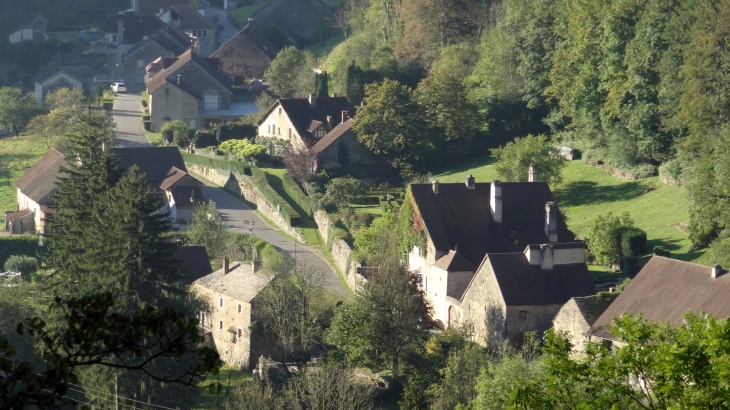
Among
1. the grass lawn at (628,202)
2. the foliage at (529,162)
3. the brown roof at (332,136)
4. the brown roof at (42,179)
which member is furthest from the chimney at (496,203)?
the brown roof at (42,179)

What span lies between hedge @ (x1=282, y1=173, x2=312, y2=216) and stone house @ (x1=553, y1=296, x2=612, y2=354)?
821 inches

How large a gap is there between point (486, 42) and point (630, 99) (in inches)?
660

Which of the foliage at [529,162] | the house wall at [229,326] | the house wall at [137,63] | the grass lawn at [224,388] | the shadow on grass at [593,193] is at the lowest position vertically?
the grass lawn at [224,388]

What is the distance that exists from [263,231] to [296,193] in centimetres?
410

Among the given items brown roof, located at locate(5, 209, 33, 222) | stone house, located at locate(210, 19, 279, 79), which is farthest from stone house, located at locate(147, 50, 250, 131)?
brown roof, located at locate(5, 209, 33, 222)

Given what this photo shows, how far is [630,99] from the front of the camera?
5719 cm

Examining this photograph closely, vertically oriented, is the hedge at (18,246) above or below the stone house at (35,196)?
below

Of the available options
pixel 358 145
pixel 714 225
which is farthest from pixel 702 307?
pixel 358 145

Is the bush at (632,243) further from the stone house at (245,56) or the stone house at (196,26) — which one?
the stone house at (196,26)

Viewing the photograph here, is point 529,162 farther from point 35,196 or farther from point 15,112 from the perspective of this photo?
point 15,112

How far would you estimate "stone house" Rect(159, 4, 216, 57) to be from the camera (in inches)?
4072

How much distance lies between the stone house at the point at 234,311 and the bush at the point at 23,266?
34.3 ft

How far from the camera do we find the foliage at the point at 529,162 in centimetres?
5559

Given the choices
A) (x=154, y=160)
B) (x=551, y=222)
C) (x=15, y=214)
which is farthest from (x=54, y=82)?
(x=551, y=222)
